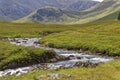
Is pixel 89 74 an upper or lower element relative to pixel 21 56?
lower

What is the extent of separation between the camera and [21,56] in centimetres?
5753

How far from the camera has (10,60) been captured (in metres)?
55.0

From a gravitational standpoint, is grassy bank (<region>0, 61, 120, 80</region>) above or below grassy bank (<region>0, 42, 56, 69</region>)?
below

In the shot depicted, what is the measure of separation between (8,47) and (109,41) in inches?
1253

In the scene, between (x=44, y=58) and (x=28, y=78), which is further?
(x=44, y=58)

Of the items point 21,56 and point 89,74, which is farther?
point 21,56

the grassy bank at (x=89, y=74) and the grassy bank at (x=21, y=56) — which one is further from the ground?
the grassy bank at (x=21, y=56)

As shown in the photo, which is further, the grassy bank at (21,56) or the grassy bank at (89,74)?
the grassy bank at (21,56)

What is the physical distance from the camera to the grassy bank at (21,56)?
180ft

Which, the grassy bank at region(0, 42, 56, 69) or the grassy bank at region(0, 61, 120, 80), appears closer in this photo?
the grassy bank at region(0, 61, 120, 80)

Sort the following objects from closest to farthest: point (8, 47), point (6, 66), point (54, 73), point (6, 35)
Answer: point (54, 73), point (6, 66), point (8, 47), point (6, 35)

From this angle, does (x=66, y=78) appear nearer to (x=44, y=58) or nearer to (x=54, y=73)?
(x=54, y=73)

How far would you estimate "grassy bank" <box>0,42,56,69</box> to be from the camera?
54.8 m

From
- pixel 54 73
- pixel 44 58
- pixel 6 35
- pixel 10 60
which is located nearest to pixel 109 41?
pixel 44 58
